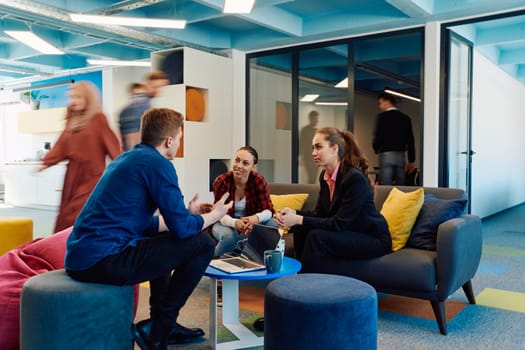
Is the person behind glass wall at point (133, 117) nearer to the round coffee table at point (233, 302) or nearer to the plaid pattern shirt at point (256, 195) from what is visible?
the plaid pattern shirt at point (256, 195)

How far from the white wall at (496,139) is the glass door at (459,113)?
0.47m

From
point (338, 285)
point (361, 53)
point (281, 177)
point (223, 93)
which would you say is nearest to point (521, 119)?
point (361, 53)

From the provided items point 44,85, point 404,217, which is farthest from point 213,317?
point 44,85

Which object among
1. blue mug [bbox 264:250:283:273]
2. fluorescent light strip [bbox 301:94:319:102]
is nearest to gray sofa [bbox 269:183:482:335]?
blue mug [bbox 264:250:283:273]

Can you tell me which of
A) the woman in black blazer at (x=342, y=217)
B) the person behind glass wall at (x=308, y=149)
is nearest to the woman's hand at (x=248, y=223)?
the woman in black blazer at (x=342, y=217)

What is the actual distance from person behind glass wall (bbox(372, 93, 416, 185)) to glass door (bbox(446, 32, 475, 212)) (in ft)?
1.55

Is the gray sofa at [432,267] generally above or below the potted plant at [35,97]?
below

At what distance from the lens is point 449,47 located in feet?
19.2

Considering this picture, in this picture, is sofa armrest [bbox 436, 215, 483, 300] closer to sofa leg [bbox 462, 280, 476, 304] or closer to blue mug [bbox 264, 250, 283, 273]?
sofa leg [bbox 462, 280, 476, 304]

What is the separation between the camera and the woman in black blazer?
3.02 m

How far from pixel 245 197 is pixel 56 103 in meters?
8.44

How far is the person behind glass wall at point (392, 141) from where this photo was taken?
5977 mm

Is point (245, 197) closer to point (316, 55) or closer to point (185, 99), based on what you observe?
point (185, 99)

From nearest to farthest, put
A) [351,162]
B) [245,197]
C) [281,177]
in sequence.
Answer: [351,162] < [245,197] < [281,177]
